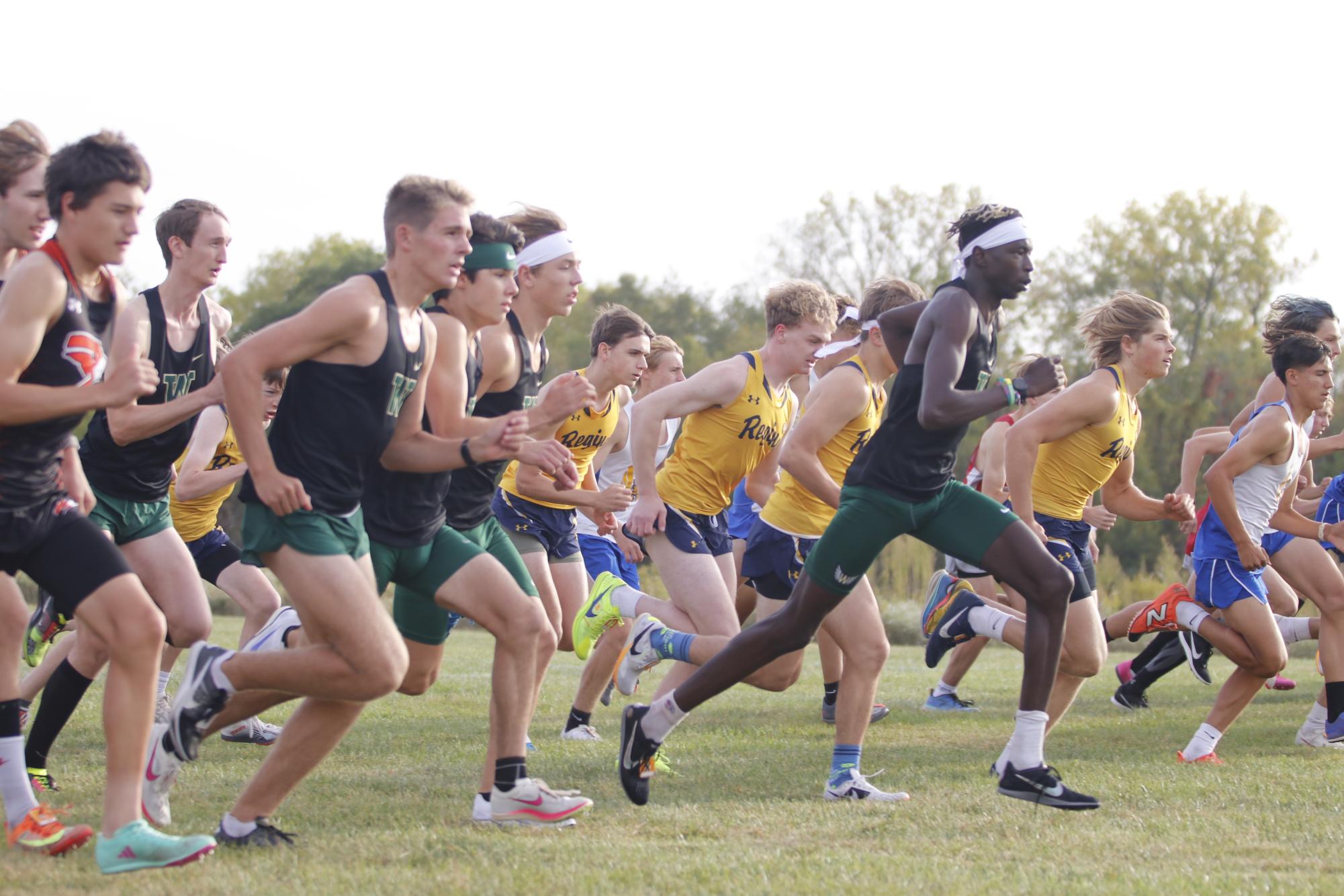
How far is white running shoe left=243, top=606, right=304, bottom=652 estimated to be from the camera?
5332 mm

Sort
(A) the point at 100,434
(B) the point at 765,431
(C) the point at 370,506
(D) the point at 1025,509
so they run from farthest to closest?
(B) the point at 765,431 < (D) the point at 1025,509 < (A) the point at 100,434 < (C) the point at 370,506

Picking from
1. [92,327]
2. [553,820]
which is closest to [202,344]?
[92,327]

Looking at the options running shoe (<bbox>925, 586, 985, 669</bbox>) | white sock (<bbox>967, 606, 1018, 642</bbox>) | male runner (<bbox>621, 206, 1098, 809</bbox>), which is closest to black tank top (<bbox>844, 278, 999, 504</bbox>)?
male runner (<bbox>621, 206, 1098, 809</bbox>)

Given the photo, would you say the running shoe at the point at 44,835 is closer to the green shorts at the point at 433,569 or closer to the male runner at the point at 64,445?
the male runner at the point at 64,445

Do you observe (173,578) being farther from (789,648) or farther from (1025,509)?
(1025,509)

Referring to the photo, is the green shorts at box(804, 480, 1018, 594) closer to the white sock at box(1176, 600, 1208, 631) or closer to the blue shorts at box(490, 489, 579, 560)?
the blue shorts at box(490, 489, 579, 560)

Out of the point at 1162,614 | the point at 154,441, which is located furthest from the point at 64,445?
the point at 1162,614

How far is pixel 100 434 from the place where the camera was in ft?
20.2

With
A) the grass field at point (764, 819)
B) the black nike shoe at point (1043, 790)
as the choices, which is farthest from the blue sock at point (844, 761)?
the black nike shoe at point (1043, 790)

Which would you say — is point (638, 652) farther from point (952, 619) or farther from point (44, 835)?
point (44, 835)

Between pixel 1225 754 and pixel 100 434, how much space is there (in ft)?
19.3

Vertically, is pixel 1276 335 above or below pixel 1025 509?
above

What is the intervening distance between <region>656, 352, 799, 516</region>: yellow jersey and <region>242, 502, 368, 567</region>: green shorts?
9.89 feet

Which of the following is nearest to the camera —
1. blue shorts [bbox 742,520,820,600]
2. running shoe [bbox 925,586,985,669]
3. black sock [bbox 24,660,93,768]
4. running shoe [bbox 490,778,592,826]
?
running shoe [bbox 490,778,592,826]
